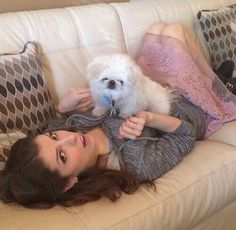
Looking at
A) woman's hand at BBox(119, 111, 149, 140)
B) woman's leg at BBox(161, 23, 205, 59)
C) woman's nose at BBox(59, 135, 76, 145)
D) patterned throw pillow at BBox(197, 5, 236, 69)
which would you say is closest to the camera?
woman's nose at BBox(59, 135, 76, 145)

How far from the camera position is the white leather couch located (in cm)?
116

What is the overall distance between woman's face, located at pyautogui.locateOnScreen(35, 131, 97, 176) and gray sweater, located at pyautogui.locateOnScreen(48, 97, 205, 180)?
15cm

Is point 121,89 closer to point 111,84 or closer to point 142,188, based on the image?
point 111,84

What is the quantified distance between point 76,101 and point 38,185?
510 millimetres

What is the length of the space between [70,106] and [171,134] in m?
0.43

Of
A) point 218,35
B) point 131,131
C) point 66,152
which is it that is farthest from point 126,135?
point 218,35

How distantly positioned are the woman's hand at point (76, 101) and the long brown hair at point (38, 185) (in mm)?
386

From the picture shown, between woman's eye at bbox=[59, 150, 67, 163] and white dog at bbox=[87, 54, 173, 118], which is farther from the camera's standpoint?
white dog at bbox=[87, 54, 173, 118]

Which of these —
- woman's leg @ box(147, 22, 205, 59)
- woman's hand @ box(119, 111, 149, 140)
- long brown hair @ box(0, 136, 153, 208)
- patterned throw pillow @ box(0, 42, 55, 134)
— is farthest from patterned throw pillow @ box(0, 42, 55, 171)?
woman's leg @ box(147, 22, 205, 59)

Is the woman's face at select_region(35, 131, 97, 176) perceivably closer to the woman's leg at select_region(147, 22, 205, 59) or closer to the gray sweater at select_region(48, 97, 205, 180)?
the gray sweater at select_region(48, 97, 205, 180)

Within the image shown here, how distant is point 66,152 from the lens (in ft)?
4.12

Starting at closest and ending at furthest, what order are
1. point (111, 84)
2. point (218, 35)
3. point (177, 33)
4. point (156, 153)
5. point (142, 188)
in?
point (142, 188) < point (156, 153) < point (111, 84) < point (177, 33) < point (218, 35)

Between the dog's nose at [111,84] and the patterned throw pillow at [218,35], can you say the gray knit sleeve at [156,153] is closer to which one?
the dog's nose at [111,84]

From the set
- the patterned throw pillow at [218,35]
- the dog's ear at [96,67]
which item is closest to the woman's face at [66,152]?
the dog's ear at [96,67]
